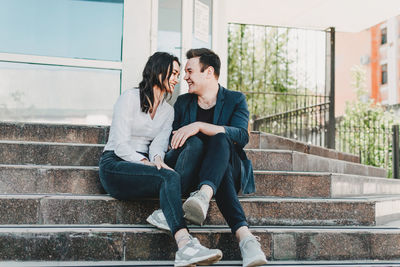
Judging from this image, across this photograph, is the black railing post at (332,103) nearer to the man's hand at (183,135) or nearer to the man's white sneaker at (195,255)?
the man's hand at (183,135)

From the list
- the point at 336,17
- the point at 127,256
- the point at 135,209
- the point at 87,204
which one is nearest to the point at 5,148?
the point at 87,204

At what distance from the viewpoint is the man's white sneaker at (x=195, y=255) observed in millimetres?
2129

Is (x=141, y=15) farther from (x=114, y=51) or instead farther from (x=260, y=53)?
(x=260, y=53)

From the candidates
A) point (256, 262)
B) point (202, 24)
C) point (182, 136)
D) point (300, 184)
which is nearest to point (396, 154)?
point (202, 24)

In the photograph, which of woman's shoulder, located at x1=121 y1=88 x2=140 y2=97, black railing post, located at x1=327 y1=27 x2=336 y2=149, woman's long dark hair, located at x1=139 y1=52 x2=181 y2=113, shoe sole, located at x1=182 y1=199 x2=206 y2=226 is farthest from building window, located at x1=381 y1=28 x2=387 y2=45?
shoe sole, located at x1=182 y1=199 x2=206 y2=226

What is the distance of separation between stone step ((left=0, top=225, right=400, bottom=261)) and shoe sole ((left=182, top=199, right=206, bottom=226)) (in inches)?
10.9

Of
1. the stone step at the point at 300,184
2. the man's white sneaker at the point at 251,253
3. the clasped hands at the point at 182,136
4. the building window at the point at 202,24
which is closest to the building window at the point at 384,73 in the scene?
the building window at the point at 202,24

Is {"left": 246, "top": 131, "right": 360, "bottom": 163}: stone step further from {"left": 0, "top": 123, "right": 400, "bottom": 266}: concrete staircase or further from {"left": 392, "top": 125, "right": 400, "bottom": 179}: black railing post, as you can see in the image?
{"left": 392, "top": 125, "right": 400, "bottom": 179}: black railing post

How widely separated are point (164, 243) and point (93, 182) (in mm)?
864

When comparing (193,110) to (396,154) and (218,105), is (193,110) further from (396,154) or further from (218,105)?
(396,154)

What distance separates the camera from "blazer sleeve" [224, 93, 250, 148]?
2877 mm

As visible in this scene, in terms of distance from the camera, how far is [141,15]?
5535mm

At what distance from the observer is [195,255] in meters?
2.15

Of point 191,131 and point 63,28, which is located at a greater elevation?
point 63,28
